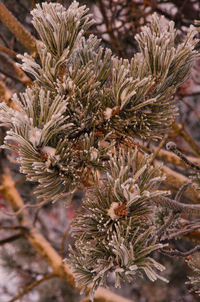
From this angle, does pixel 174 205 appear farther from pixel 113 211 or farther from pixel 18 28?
pixel 18 28

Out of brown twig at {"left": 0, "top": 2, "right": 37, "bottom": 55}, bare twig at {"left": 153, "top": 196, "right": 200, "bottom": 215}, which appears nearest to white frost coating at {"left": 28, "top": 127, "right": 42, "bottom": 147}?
bare twig at {"left": 153, "top": 196, "right": 200, "bottom": 215}

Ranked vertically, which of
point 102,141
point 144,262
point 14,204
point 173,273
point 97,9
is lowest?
point 173,273

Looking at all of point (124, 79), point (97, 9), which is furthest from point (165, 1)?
point (124, 79)

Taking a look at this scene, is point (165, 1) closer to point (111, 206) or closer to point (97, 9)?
point (97, 9)

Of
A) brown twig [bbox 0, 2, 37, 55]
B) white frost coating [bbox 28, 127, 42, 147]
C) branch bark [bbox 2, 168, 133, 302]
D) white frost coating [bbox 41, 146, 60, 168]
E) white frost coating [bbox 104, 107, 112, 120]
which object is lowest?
branch bark [bbox 2, 168, 133, 302]

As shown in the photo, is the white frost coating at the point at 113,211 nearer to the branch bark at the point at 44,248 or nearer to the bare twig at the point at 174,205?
the bare twig at the point at 174,205

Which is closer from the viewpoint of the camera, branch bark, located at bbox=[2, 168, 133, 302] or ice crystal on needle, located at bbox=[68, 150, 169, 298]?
ice crystal on needle, located at bbox=[68, 150, 169, 298]


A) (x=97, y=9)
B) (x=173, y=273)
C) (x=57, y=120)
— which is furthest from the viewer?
(x=173, y=273)

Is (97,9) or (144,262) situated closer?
(144,262)

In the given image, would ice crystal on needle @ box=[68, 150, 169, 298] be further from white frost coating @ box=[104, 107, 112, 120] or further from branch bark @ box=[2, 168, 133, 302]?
branch bark @ box=[2, 168, 133, 302]
